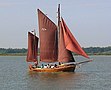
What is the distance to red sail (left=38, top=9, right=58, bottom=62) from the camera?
195ft

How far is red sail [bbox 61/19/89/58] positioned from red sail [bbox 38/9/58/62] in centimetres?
167

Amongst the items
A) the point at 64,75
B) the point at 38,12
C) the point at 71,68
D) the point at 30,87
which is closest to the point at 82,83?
the point at 30,87

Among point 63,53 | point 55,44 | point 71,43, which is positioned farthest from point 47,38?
point 71,43

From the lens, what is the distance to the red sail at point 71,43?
56.8 m

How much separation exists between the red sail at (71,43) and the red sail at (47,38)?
1672 millimetres

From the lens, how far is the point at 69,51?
5862cm

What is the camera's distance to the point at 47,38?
196 ft

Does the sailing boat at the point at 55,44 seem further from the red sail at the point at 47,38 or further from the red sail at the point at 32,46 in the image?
the red sail at the point at 32,46

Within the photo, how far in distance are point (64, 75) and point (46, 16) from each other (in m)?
9.07

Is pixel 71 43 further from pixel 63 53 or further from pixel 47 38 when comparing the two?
pixel 47 38

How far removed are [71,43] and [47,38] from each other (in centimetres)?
390

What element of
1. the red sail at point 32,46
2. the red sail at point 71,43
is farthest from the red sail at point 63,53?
the red sail at point 32,46

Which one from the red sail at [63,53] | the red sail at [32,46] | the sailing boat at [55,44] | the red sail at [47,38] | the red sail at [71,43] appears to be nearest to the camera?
the red sail at [71,43]

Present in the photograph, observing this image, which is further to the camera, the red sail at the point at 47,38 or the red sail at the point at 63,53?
the red sail at the point at 47,38
